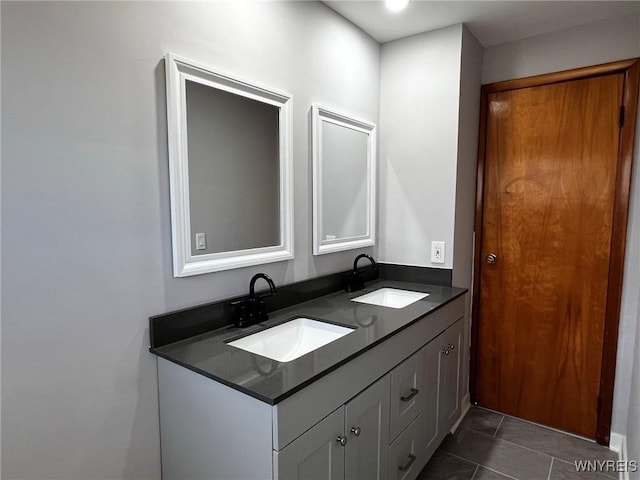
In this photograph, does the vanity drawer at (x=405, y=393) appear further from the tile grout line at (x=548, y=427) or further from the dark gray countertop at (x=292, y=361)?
the tile grout line at (x=548, y=427)

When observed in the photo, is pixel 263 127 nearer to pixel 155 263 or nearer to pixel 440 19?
pixel 155 263

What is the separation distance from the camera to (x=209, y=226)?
1.45 metres

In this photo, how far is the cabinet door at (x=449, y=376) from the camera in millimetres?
2002

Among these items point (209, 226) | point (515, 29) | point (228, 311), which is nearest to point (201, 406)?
point (228, 311)

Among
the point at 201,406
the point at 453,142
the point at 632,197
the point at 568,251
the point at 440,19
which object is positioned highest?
the point at 440,19

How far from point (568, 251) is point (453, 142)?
0.95 meters

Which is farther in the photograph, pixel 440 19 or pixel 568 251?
pixel 568 251

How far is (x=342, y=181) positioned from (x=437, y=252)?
28.3 inches

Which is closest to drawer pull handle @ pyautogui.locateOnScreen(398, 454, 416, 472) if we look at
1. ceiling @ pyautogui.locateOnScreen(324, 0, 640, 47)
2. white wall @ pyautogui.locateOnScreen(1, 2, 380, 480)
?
white wall @ pyautogui.locateOnScreen(1, 2, 380, 480)

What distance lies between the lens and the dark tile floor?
6.42ft

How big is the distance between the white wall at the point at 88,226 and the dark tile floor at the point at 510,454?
5.10 feet

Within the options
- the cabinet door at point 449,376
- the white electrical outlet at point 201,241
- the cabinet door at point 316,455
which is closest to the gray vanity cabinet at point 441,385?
the cabinet door at point 449,376

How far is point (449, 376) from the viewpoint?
2.09 m

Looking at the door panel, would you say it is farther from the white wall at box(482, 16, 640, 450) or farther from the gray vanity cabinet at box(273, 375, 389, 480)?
the white wall at box(482, 16, 640, 450)
